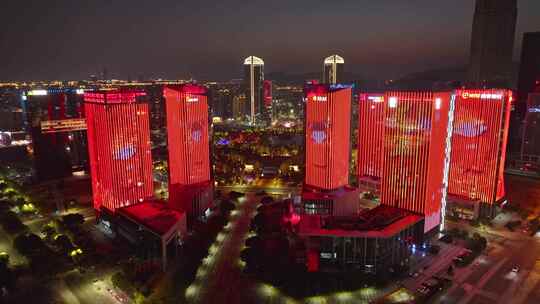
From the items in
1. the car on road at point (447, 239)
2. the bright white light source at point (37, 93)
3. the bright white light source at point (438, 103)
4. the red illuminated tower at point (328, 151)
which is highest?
the bright white light source at point (37, 93)

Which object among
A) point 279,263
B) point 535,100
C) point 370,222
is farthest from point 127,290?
point 535,100

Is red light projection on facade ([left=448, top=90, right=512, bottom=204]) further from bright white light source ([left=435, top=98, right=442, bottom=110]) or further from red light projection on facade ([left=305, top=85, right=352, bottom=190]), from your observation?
red light projection on facade ([left=305, top=85, right=352, bottom=190])

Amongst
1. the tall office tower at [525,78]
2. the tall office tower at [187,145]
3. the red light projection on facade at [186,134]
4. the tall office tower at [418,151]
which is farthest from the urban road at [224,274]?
the tall office tower at [525,78]

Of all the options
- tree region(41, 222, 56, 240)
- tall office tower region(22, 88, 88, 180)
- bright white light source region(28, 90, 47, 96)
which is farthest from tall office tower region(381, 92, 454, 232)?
bright white light source region(28, 90, 47, 96)

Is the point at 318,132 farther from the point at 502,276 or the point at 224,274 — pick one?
the point at 502,276

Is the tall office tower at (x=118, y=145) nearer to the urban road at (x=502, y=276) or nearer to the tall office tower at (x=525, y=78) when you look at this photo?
the urban road at (x=502, y=276)

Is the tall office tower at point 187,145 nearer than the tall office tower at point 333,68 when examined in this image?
Yes
